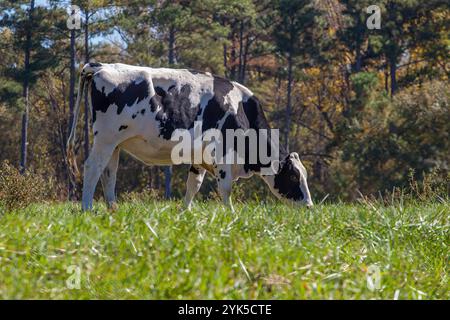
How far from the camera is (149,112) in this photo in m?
12.4

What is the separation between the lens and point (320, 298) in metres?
7.58

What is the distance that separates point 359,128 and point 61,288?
137 ft

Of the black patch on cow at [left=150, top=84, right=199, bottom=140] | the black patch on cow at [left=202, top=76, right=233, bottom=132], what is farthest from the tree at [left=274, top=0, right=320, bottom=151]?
the black patch on cow at [left=150, top=84, right=199, bottom=140]

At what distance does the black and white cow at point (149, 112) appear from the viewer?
1222 centimetres

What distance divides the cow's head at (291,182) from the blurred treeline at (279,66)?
31.3m

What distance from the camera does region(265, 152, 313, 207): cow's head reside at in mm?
13820

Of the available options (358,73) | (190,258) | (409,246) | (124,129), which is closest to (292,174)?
(124,129)

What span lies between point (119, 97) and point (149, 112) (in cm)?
44

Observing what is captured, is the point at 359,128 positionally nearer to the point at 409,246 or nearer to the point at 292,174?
the point at 292,174
